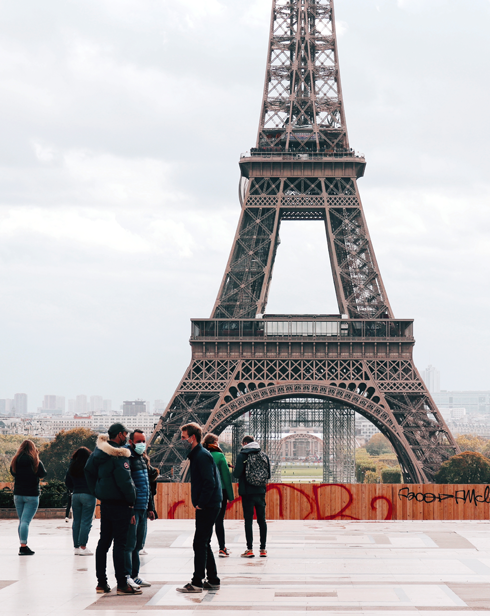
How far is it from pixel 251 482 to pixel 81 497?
3023 mm

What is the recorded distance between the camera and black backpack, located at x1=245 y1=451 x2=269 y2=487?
14195 millimetres

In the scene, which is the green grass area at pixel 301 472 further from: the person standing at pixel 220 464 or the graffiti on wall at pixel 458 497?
the person standing at pixel 220 464

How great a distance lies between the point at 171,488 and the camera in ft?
72.2

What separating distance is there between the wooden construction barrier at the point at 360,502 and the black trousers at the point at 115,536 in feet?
35.1

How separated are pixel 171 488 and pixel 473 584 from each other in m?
11.7

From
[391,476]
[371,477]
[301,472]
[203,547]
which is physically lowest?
[301,472]

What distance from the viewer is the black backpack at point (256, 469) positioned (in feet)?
46.6

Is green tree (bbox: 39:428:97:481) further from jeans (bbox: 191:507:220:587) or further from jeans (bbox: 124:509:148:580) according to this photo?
jeans (bbox: 191:507:220:587)

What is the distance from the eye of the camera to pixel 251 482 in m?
14.2

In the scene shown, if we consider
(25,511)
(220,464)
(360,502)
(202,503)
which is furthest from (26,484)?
(360,502)

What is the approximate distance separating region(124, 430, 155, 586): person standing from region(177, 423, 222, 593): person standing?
2.72 feet

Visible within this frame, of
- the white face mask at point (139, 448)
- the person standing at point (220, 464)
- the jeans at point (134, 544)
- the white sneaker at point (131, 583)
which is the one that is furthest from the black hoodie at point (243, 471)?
the white sneaker at point (131, 583)

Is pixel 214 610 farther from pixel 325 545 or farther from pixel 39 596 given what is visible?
pixel 325 545

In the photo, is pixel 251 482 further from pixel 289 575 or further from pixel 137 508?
pixel 137 508
